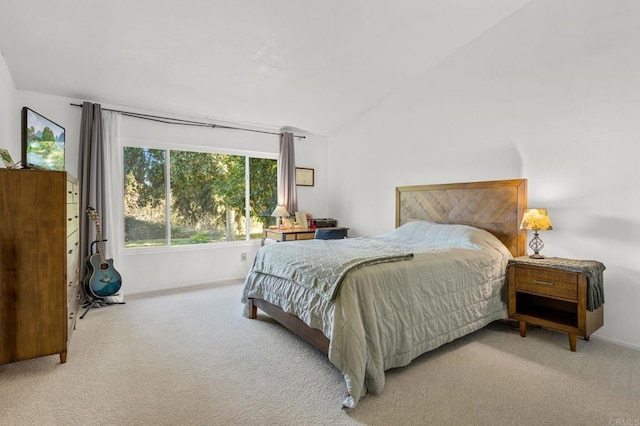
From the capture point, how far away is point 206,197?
4.98 metres

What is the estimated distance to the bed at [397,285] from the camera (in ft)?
7.00

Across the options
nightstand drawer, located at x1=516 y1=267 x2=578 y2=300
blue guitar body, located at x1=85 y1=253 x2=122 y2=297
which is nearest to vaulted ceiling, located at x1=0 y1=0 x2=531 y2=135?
blue guitar body, located at x1=85 y1=253 x2=122 y2=297

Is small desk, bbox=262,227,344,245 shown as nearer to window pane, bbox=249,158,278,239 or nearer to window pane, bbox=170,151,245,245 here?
window pane, bbox=249,158,278,239

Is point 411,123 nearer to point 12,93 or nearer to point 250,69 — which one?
point 250,69

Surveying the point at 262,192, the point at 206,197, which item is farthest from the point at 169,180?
the point at 262,192

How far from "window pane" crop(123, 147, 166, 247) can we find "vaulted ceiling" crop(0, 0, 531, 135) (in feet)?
2.21

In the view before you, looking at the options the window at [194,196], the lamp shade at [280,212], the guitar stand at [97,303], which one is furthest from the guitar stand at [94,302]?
the lamp shade at [280,212]

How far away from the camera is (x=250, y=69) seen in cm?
379

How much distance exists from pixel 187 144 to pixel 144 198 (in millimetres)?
933

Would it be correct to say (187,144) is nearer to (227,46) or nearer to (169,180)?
(169,180)

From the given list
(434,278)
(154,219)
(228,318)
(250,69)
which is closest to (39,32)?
(250,69)

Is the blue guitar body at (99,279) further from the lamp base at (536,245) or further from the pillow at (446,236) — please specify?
the lamp base at (536,245)

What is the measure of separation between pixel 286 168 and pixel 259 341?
3.13 m

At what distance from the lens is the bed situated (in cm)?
213
